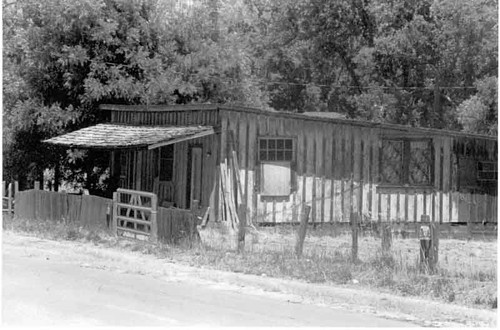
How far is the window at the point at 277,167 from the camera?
23453mm

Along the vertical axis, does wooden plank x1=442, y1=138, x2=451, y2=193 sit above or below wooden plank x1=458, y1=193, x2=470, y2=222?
above

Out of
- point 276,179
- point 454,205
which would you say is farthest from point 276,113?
point 454,205

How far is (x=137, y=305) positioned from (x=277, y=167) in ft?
44.3

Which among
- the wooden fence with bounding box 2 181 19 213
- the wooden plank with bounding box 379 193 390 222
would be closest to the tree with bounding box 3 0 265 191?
the wooden fence with bounding box 2 181 19 213

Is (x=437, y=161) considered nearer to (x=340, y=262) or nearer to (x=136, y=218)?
(x=136, y=218)

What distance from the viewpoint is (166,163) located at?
79.8 feet

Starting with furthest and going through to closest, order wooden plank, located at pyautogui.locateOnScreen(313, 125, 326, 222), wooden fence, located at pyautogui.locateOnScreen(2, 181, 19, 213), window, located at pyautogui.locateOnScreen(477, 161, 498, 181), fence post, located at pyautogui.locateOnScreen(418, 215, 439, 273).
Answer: window, located at pyautogui.locateOnScreen(477, 161, 498, 181) → wooden fence, located at pyautogui.locateOnScreen(2, 181, 19, 213) → wooden plank, located at pyautogui.locateOnScreen(313, 125, 326, 222) → fence post, located at pyautogui.locateOnScreen(418, 215, 439, 273)

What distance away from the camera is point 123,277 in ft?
43.9

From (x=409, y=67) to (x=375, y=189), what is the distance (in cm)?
2120

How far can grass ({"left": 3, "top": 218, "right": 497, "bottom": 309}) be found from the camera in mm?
11922

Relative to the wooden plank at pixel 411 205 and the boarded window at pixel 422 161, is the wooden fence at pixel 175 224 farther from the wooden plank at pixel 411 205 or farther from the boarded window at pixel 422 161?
the boarded window at pixel 422 161

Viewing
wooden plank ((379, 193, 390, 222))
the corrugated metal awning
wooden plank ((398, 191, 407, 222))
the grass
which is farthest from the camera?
wooden plank ((398, 191, 407, 222))

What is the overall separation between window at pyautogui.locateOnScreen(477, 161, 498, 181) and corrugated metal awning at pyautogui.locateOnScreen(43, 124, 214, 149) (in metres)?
9.80

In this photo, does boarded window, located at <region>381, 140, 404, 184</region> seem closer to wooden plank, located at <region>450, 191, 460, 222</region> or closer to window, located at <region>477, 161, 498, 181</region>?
wooden plank, located at <region>450, 191, 460, 222</region>
